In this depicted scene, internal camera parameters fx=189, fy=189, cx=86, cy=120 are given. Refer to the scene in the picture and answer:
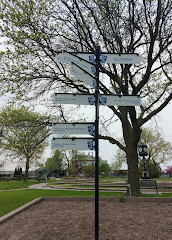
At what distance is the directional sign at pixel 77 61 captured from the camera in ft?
11.0

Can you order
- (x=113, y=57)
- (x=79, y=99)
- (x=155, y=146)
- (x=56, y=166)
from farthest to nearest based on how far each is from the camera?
(x=56, y=166), (x=155, y=146), (x=113, y=57), (x=79, y=99)

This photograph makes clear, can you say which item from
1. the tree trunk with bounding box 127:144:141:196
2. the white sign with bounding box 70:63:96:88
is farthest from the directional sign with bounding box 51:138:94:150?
the tree trunk with bounding box 127:144:141:196

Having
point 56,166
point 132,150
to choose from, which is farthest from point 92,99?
point 56,166

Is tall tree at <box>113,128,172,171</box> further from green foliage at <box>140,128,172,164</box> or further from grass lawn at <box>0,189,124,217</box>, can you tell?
grass lawn at <box>0,189,124,217</box>

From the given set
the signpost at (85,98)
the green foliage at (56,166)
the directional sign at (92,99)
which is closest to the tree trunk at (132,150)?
the directional sign at (92,99)

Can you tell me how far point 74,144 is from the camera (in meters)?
3.28

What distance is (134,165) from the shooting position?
9719 millimetres

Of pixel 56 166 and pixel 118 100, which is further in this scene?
pixel 56 166

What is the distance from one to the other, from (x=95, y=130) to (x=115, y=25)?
7.87 meters

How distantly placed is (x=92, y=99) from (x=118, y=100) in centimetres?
49

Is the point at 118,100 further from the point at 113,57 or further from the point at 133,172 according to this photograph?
the point at 133,172

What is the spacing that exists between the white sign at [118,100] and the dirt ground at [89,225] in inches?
100

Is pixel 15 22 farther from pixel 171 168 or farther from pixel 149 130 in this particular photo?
pixel 171 168

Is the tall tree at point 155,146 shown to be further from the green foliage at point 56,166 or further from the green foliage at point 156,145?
the green foliage at point 56,166
